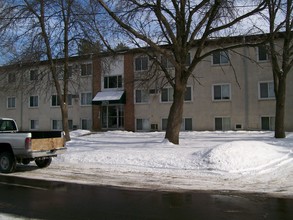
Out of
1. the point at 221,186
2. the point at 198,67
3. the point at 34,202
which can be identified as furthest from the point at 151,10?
the point at 198,67

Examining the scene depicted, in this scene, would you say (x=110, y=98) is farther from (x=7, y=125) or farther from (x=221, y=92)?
(x=7, y=125)

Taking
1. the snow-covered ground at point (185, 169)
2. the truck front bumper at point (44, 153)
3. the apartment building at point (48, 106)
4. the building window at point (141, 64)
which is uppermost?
the building window at point (141, 64)

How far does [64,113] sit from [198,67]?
13037 millimetres

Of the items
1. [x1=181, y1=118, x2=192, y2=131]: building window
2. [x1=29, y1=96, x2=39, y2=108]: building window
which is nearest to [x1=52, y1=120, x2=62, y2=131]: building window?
[x1=29, y1=96, x2=39, y2=108]: building window

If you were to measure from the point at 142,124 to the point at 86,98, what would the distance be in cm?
673

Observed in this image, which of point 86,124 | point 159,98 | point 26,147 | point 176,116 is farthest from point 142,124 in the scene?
point 26,147

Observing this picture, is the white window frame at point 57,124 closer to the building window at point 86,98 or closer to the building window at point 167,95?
the building window at point 86,98

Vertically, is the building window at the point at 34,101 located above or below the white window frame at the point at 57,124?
above

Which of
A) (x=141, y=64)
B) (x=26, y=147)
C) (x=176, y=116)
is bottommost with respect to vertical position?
(x=26, y=147)

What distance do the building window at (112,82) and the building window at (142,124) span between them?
3.82 m

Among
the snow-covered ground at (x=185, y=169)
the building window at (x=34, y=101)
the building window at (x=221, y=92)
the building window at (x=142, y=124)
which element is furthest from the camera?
the building window at (x=34, y=101)

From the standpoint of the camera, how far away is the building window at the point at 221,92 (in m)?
29.7

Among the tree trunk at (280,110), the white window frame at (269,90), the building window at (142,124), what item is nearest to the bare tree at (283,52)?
the tree trunk at (280,110)

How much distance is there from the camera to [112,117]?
34812mm
